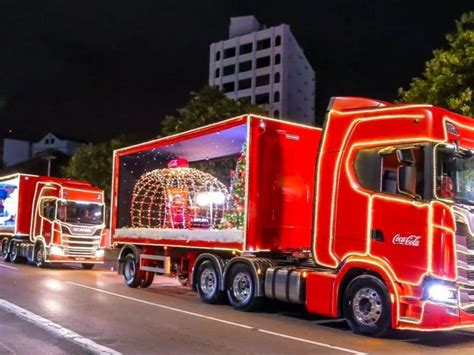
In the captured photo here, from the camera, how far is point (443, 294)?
871 cm

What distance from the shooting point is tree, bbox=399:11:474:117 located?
1527 cm

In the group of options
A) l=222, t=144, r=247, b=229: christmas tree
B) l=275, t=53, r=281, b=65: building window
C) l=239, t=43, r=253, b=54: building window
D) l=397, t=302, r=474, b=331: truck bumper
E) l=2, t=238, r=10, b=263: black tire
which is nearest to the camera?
l=397, t=302, r=474, b=331: truck bumper

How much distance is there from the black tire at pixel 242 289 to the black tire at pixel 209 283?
35 cm

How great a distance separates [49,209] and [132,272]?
8212mm

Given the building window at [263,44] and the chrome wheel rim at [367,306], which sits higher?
the building window at [263,44]

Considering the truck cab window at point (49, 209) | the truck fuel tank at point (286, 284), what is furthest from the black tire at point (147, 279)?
the truck cab window at point (49, 209)

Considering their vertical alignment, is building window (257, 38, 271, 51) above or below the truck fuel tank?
above

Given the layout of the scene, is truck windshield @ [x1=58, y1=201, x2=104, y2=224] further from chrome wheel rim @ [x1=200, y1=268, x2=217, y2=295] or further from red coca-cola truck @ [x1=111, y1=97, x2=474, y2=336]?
chrome wheel rim @ [x1=200, y1=268, x2=217, y2=295]

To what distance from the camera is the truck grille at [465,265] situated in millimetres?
8766

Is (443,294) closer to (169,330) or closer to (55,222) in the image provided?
(169,330)

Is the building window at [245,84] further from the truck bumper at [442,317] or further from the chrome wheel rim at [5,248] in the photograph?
the truck bumper at [442,317]

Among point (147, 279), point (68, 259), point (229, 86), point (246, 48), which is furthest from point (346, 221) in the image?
point (229, 86)

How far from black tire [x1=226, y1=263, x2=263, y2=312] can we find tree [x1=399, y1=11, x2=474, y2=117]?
21.4 feet

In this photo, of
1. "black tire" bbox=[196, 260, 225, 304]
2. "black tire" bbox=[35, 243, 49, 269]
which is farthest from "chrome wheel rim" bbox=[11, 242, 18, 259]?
"black tire" bbox=[196, 260, 225, 304]
